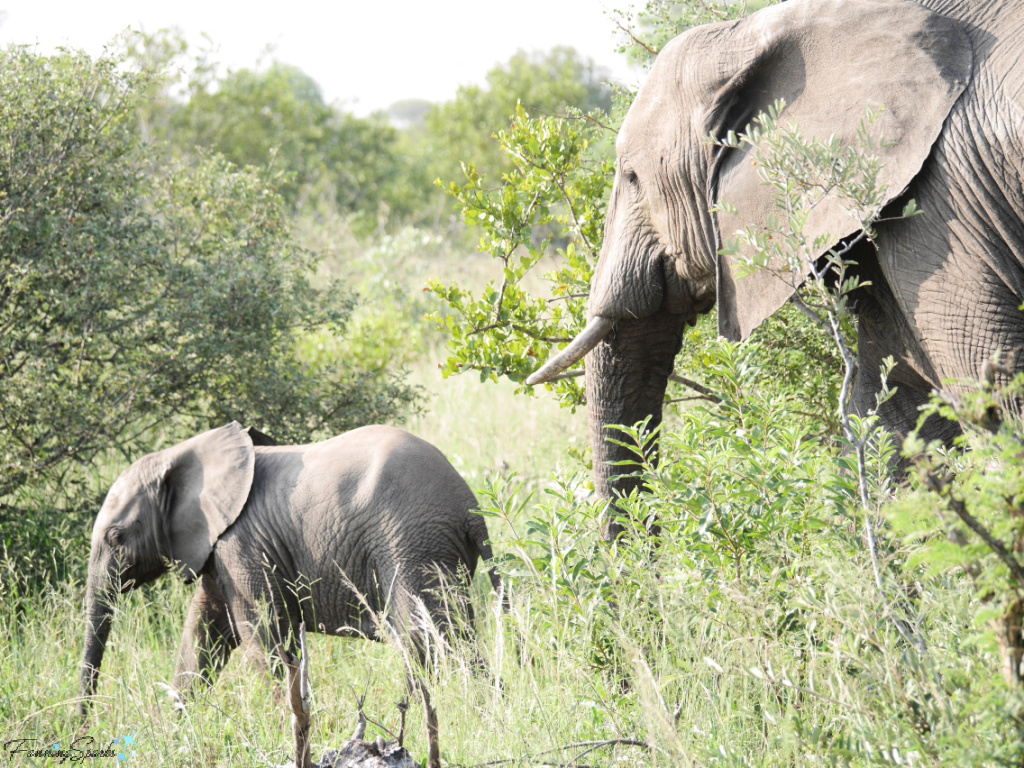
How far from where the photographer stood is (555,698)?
10.1 ft

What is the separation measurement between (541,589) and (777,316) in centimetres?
221

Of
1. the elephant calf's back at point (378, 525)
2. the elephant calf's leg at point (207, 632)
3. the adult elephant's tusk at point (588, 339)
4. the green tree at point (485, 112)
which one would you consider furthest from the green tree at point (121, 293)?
the green tree at point (485, 112)

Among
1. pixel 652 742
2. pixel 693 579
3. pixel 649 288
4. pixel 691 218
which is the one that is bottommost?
pixel 652 742

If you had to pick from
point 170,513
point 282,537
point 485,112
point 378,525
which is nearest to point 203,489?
point 170,513

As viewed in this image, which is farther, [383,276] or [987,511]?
[383,276]

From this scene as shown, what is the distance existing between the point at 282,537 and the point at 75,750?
52.8 inches

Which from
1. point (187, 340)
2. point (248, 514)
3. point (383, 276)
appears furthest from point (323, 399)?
point (383, 276)

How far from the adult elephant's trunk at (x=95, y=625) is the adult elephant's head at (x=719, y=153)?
2.16 metres

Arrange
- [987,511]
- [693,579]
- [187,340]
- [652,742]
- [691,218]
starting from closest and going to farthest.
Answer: [987,511] → [652,742] → [693,579] → [691,218] → [187,340]

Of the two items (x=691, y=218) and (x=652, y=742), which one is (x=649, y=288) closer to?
(x=691, y=218)

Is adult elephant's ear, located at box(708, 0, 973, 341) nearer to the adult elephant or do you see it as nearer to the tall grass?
the adult elephant

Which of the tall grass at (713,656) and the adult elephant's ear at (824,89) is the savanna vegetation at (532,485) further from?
the adult elephant's ear at (824,89)

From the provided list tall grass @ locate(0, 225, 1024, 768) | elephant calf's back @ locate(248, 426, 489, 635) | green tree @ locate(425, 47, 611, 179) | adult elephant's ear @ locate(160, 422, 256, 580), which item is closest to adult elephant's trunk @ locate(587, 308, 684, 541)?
tall grass @ locate(0, 225, 1024, 768)

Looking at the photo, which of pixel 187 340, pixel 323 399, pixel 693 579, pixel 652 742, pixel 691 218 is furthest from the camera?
pixel 323 399
